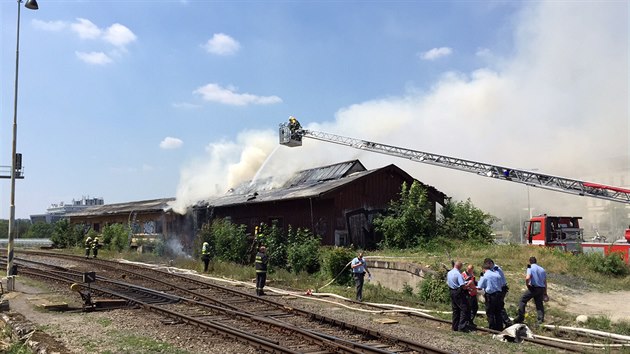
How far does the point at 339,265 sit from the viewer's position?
62.8 ft

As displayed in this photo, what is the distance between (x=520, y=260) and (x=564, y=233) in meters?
4.98

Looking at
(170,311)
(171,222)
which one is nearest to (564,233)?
(170,311)

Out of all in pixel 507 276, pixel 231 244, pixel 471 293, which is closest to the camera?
pixel 471 293

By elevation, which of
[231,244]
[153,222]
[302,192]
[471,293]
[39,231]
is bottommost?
[39,231]

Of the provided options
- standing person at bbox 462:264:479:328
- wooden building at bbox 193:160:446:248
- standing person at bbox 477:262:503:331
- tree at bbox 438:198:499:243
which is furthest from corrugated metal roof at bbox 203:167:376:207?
standing person at bbox 477:262:503:331

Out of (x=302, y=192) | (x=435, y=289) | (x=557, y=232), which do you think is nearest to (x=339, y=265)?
(x=435, y=289)

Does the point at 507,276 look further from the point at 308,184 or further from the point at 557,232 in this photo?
the point at 308,184

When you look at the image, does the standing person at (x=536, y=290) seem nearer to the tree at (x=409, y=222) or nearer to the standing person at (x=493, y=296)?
the standing person at (x=493, y=296)

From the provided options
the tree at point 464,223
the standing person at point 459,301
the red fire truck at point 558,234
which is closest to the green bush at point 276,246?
the tree at point 464,223

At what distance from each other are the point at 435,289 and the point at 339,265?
200 inches

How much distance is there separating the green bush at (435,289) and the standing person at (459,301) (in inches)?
121

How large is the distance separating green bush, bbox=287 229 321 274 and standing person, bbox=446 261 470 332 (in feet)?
35.8

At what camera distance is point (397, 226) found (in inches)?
937

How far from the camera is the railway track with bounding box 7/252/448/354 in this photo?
30.6 feet
